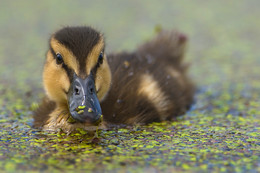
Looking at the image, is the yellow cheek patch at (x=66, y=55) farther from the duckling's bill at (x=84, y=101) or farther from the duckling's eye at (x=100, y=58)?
the duckling's eye at (x=100, y=58)

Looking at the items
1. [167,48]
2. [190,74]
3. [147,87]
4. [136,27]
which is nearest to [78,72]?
[147,87]

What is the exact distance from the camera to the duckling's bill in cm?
370

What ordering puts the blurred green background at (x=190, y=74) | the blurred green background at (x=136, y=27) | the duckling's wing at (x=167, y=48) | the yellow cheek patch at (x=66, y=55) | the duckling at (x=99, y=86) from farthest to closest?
the blurred green background at (x=136, y=27) → the duckling's wing at (x=167, y=48) → the yellow cheek patch at (x=66, y=55) → the duckling at (x=99, y=86) → the blurred green background at (x=190, y=74)

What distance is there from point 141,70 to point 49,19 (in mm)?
→ 5559

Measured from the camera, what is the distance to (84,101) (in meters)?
3.76

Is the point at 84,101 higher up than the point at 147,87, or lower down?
lower down

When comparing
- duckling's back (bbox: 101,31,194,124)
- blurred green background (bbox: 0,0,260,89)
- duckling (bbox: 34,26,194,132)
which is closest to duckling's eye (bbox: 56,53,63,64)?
duckling (bbox: 34,26,194,132)

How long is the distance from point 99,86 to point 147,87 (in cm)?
84

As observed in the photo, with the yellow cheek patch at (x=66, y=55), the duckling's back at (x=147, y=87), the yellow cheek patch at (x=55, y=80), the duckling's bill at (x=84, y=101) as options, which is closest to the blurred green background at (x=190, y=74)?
the duckling's back at (x=147, y=87)

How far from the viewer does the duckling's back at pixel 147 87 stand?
456 cm

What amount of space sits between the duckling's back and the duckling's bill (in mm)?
591

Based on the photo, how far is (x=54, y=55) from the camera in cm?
433

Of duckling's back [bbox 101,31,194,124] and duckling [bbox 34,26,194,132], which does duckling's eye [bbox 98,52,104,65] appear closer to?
duckling [bbox 34,26,194,132]

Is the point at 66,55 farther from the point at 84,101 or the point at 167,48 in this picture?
the point at 167,48
